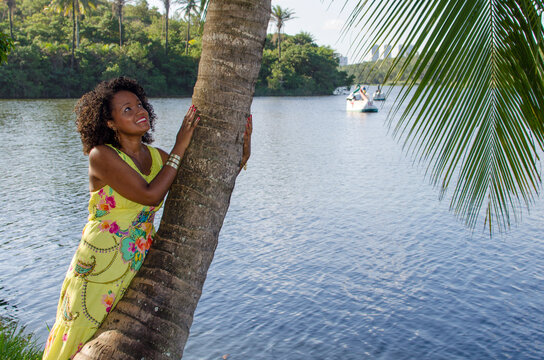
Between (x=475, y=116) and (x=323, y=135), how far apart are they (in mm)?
28658

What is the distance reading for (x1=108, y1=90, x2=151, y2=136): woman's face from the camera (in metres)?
2.86

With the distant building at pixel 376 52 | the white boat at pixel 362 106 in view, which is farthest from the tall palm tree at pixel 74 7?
the distant building at pixel 376 52

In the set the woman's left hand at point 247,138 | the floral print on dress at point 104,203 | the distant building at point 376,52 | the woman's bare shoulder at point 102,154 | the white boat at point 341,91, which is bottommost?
the white boat at point 341,91

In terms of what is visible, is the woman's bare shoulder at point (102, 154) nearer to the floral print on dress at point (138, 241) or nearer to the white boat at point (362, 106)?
the floral print on dress at point (138, 241)

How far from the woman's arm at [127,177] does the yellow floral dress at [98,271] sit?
0.07 metres

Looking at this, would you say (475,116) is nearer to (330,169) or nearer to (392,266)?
(392,266)

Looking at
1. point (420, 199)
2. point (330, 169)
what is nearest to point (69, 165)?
point (330, 169)

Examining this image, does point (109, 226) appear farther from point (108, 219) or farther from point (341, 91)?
point (341, 91)

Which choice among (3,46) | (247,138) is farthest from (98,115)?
(3,46)

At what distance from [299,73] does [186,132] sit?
96.7m

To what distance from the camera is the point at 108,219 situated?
273 centimetres

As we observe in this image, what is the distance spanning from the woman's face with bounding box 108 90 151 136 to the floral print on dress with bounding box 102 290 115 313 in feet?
2.64

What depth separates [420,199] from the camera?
15078 mm

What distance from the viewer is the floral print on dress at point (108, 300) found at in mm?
2684
